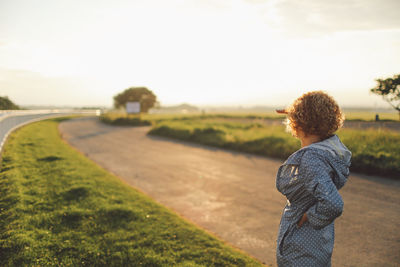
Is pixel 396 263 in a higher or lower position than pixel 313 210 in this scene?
lower

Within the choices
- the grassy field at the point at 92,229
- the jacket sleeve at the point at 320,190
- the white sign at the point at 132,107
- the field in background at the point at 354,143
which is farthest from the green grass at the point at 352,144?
the white sign at the point at 132,107

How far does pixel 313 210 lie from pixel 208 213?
4.02 m

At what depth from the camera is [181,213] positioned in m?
5.62

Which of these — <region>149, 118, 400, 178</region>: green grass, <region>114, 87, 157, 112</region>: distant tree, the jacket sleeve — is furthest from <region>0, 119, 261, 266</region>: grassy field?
<region>114, 87, 157, 112</region>: distant tree

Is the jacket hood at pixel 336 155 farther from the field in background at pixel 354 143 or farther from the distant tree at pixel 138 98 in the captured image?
the distant tree at pixel 138 98

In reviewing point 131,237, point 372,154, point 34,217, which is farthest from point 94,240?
point 372,154

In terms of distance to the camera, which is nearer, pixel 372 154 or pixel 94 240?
pixel 94 240

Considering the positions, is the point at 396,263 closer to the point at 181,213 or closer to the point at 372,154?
the point at 181,213

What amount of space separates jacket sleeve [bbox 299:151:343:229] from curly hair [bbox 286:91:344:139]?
22 cm

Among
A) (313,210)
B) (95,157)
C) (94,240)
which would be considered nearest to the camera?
(313,210)

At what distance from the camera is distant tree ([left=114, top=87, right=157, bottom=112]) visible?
206ft

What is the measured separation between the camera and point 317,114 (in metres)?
1.96

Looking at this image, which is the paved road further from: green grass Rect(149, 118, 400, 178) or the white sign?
the white sign

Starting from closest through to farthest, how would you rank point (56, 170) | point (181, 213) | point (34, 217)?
1. point (34, 217)
2. point (181, 213)
3. point (56, 170)
